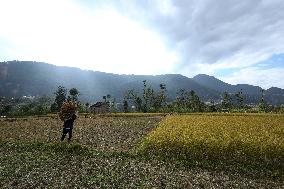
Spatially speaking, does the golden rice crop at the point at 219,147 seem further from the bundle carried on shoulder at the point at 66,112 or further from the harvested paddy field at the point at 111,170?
the bundle carried on shoulder at the point at 66,112

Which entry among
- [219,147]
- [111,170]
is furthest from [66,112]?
[219,147]

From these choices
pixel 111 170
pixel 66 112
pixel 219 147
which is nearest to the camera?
pixel 111 170

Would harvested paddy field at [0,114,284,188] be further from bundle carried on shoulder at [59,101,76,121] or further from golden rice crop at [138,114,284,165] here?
bundle carried on shoulder at [59,101,76,121]

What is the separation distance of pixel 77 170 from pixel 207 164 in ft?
23.4

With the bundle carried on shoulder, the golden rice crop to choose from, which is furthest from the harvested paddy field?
the bundle carried on shoulder

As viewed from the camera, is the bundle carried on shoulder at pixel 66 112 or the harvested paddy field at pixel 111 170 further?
the bundle carried on shoulder at pixel 66 112

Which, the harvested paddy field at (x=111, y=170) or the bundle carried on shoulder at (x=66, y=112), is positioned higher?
the bundle carried on shoulder at (x=66, y=112)

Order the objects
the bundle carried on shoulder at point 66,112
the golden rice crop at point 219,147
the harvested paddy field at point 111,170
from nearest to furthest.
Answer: the harvested paddy field at point 111,170
the golden rice crop at point 219,147
the bundle carried on shoulder at point 66,112

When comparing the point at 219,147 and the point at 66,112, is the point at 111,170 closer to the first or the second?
the point at 219,147

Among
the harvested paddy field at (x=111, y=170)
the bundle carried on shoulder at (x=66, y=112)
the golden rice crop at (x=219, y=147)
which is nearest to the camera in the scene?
the harvested paddy field at (x=111, y=170)

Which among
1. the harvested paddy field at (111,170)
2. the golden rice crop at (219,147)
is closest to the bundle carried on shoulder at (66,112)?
the harvested paddy field at (111,170)

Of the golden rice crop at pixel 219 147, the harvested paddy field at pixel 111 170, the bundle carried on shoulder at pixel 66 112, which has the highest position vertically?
the bundle carried on shoulder at pixel 66 112

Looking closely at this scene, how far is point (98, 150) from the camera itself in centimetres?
2112

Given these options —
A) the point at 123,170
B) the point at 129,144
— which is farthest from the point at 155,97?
the point at 123,170
